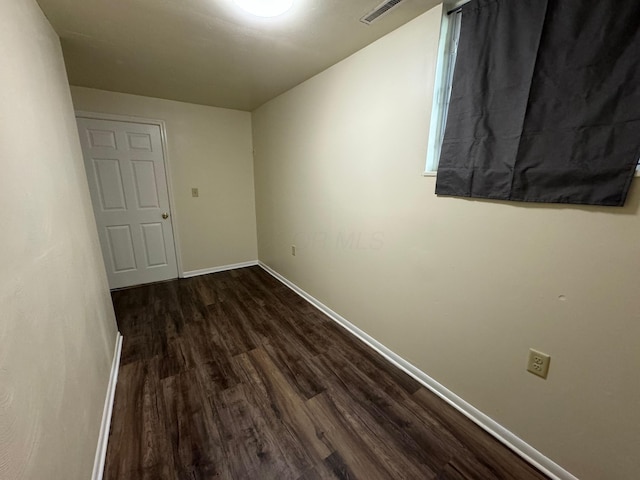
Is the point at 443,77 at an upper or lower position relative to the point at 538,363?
upper

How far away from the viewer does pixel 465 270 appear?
1.43 metres

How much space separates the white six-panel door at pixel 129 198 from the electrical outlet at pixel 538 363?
365cm

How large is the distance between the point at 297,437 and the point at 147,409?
0.90 meters

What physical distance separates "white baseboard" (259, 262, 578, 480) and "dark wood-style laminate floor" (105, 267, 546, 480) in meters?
0.04

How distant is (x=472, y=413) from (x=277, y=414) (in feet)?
3.63

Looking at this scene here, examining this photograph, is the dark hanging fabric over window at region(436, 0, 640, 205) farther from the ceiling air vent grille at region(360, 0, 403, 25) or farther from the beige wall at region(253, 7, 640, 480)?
the ceiling air vent grille at region(360, 0, 403, 25)

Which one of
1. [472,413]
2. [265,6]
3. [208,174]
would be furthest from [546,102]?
[208,174]

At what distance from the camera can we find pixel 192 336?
7.22ft

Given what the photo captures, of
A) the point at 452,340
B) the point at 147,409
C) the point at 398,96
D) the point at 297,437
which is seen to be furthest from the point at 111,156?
the point at 452,340

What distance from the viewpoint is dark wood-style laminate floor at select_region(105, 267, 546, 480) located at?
122 cm

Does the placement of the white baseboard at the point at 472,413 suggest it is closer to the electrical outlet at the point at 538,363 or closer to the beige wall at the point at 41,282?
the electrical outlet at the point at 538,363

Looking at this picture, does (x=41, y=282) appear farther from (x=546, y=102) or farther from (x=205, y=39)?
(x=546, y=102)

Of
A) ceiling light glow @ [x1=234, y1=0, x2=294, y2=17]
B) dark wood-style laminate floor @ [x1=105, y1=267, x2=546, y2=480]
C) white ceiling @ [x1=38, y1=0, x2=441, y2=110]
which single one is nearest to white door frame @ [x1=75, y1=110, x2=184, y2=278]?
white ceiling @ [x1=38, y1=0, x2=441, y2=110]

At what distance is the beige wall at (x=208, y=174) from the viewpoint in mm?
3045
